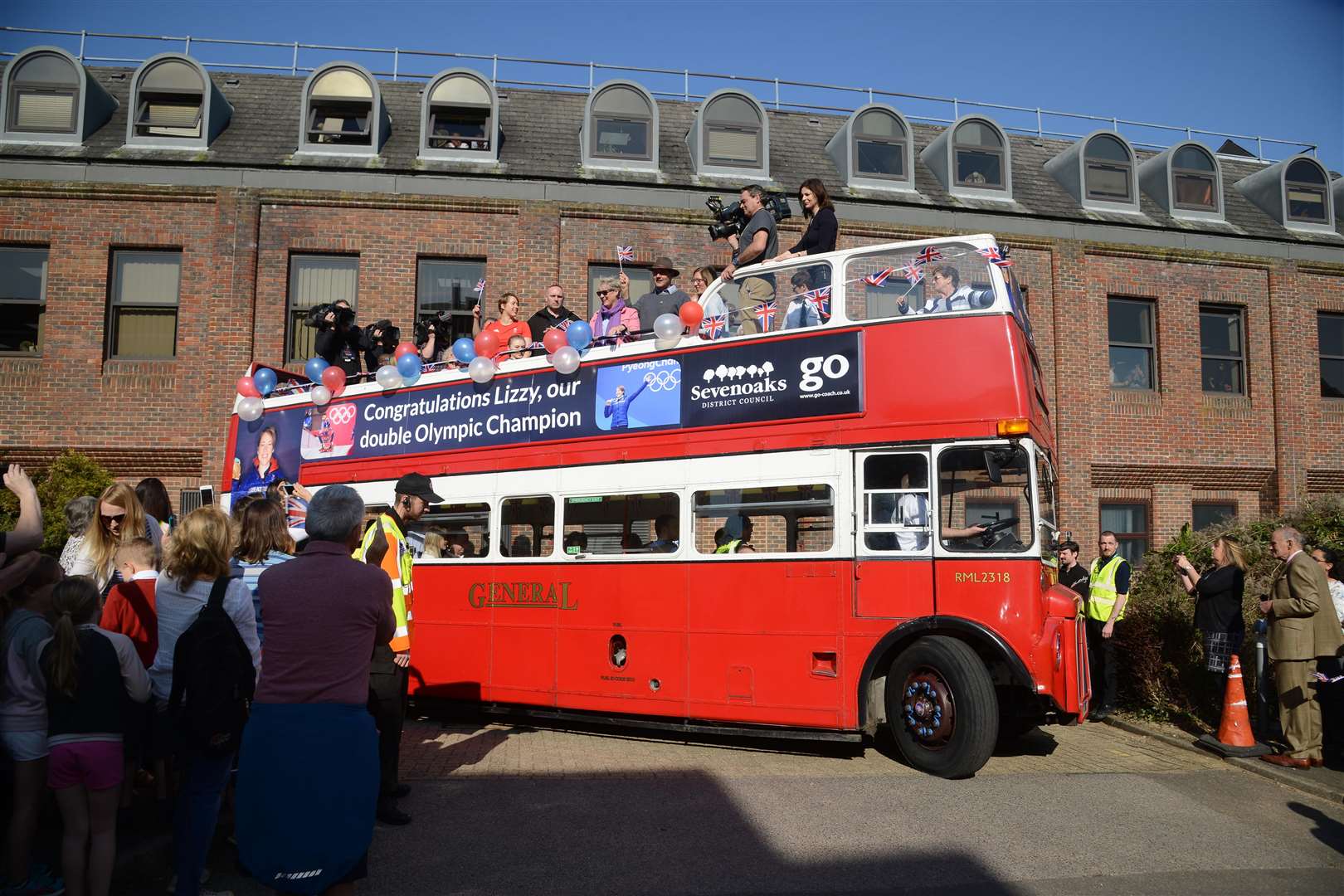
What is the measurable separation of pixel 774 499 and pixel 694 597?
1123mm

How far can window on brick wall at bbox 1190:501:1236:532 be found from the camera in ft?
58.3

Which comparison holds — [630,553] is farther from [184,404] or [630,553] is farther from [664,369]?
[184,404]

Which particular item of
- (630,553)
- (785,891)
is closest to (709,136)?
(630,553)

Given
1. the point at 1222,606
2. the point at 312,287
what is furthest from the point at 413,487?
the point at 312,287

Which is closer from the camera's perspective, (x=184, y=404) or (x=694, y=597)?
(x=694, y=597)

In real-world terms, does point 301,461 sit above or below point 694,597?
above

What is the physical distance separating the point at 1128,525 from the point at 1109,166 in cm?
732

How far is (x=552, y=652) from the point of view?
8820mm

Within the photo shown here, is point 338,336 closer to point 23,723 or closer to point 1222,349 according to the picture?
point 23,723

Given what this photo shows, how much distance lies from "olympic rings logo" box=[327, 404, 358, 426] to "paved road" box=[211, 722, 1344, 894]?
405 cm

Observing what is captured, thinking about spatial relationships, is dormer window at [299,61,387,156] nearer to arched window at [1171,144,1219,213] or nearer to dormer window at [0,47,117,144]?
dormer window at [0,47,117,144]

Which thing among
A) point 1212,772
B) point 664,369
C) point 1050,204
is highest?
point 1050,204

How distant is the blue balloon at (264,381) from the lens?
1101cm

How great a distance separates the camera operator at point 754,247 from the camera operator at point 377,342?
4.38 m
